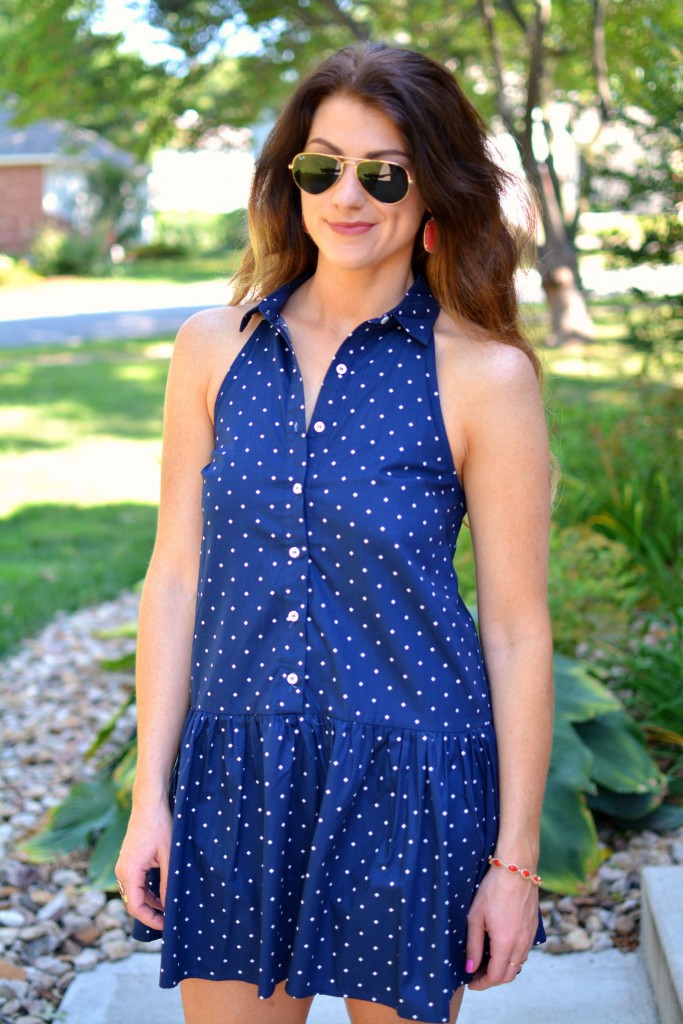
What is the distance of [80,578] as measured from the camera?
6438 mm

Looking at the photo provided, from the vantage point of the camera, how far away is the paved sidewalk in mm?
2754

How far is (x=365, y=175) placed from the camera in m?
1.79

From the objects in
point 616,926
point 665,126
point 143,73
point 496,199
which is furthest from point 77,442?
point 496,199

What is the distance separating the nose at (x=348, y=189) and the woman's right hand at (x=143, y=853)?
970 millimetres

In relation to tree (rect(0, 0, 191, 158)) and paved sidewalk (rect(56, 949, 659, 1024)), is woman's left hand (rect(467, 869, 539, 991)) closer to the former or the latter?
paved sidewalk (rect(56, 949, 659, 1024))

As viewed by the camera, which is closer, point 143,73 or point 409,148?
point 409,148

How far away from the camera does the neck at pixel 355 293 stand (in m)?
1.87

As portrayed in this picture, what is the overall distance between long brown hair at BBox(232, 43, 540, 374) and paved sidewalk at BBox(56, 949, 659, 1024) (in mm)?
1678

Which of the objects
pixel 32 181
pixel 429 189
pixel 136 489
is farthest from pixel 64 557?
pixel 32 181

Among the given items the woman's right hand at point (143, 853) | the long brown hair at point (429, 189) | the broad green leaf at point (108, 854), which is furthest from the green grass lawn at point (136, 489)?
the broad green leaf at point (108, 854)

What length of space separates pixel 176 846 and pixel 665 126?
13.7 ft

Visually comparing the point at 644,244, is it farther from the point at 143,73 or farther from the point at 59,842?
the point at 143,73

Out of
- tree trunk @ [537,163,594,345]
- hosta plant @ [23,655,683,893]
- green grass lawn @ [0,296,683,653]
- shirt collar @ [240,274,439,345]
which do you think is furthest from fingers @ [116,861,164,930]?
tree trunk @ [537,163,594,345]

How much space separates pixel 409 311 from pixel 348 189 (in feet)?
0.68
